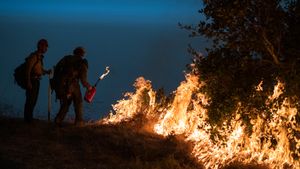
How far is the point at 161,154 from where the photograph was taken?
30.7 feet

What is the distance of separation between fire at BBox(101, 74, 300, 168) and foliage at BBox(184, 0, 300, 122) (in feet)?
1.14

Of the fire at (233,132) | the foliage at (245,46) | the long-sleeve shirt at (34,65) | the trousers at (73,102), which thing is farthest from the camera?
the trousers at (73,102)

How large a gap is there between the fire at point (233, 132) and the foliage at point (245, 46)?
0.35 metres

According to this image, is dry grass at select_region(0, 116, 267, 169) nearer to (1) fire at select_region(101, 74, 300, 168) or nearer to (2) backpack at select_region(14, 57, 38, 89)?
(1) fire at select_region(101, 74, 300, 168)

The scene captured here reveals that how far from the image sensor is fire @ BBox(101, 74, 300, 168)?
8.47 m

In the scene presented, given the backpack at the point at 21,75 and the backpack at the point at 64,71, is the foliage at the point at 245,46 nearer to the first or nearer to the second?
the backpack at the point at 64,71

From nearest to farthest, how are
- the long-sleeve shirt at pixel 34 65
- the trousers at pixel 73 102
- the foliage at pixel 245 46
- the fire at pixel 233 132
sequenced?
the fire at pixel 233 132
the foliage at pixel 245 46
the long-sleeve shirt at pixel 34 65
the trousers at pixel 73 102

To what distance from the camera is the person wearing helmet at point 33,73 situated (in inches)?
444

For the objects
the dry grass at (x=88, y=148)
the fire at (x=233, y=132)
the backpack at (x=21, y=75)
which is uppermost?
the backpack at (x=21, y=75)

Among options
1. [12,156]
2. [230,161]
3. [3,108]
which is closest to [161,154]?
[230,161]

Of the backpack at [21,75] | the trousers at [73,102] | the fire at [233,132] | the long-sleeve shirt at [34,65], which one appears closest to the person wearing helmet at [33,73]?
the long-sleeve shirt at [34,65]

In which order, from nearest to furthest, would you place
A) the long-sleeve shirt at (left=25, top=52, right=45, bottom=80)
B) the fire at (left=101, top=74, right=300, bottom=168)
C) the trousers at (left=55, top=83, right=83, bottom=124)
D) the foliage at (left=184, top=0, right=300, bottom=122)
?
1. the fire at (left=101, top=74, right=300, bottom=168)
2. the foliage at (left=184, top=0, right=300, bottom=122)
3. the long-sleeve shirt at (left=25, top=52, right=45, bottom=80)
4. the trousers at (left=55, top=83, right=83, bottom=124)

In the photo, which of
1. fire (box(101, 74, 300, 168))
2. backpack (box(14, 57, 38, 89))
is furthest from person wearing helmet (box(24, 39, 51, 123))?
fire (box(101, 74, 300, 168))

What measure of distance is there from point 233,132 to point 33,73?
4.47 m
